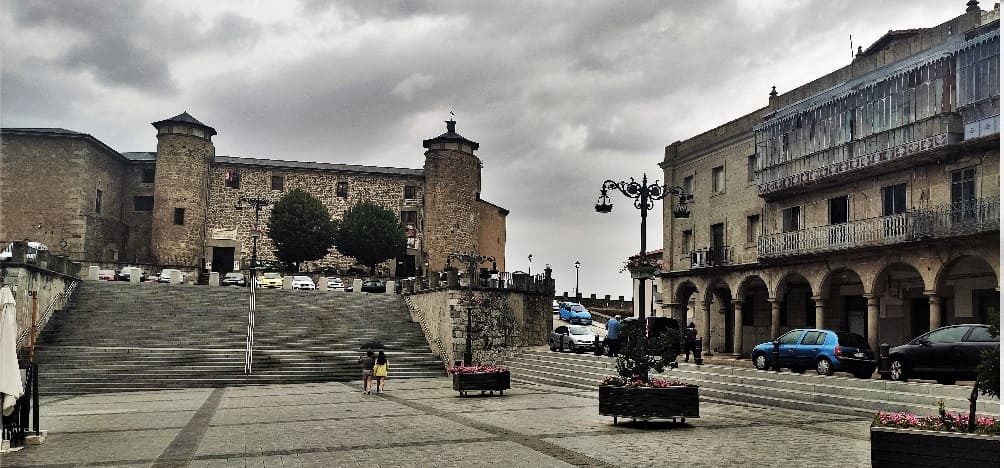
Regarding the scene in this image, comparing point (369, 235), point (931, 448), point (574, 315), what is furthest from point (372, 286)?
point (931, 448)

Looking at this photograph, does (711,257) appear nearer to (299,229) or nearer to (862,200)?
(862,200)

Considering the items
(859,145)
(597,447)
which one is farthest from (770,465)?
(859,145)

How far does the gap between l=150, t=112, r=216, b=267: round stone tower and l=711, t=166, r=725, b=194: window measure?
42.6 meters

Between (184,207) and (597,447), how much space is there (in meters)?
56.3

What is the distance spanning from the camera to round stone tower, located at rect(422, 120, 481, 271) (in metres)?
63.1

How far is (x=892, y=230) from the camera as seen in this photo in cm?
2328

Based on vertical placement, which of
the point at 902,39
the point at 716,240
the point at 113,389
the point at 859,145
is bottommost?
the point at 113,389

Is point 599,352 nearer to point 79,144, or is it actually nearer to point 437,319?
point 437,319

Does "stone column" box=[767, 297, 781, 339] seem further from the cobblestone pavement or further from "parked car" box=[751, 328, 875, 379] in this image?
the cobblestone pavement

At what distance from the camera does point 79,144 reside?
57.0 meters

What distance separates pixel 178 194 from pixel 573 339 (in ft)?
133

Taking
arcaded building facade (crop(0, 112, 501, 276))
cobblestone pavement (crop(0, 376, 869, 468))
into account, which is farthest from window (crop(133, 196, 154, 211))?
cobblestone pavement (crop(0, 376, 869, 468))

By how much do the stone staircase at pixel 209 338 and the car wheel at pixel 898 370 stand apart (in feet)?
55.9

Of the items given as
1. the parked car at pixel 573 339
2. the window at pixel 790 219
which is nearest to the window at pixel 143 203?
the parked car at pixel 573 339
